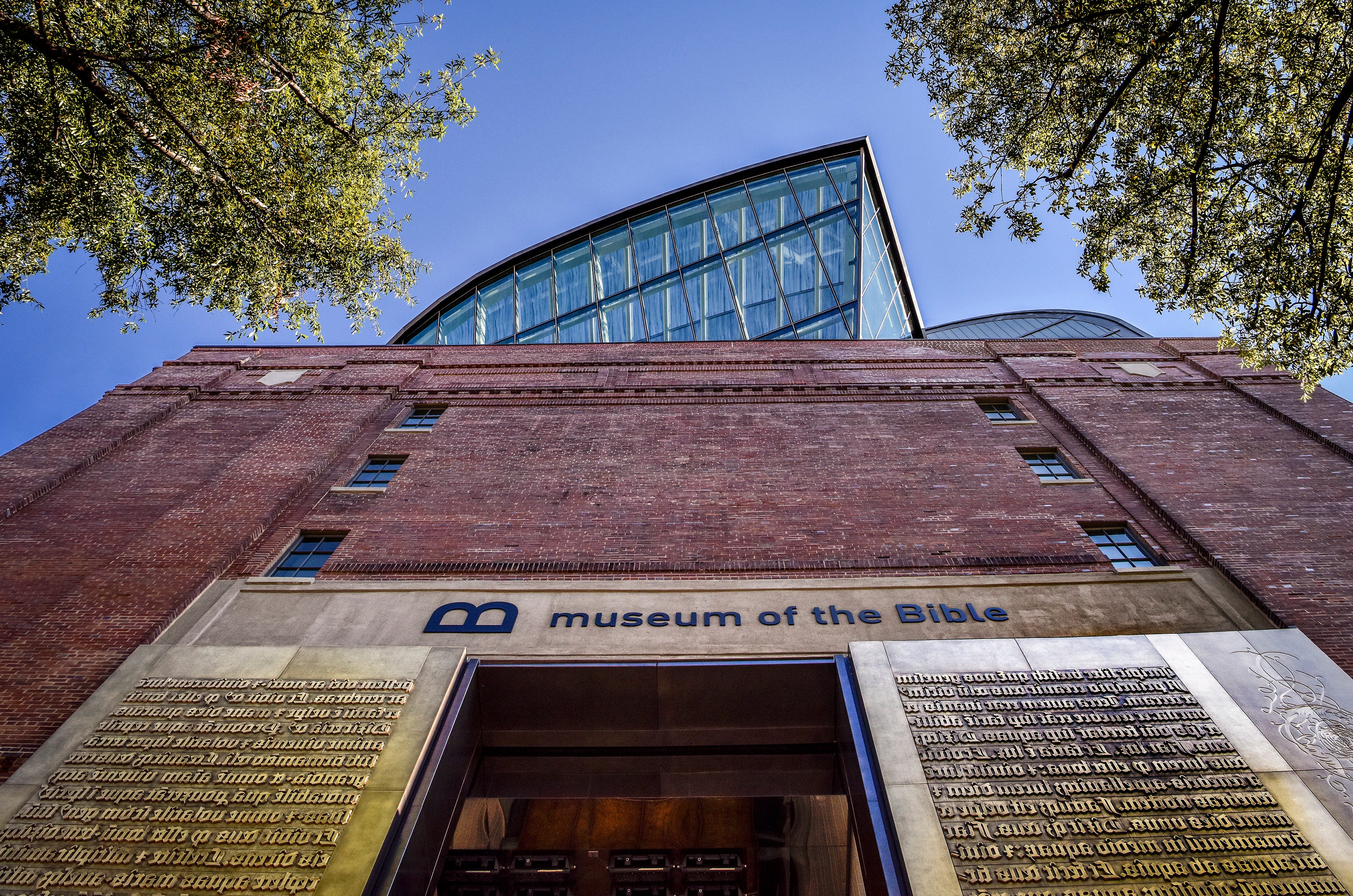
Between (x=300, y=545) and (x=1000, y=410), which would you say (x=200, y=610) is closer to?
(x=300, y=545)

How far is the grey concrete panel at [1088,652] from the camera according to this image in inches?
333

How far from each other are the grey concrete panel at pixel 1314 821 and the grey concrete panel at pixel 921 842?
136 inches

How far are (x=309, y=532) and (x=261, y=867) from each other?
7.02m

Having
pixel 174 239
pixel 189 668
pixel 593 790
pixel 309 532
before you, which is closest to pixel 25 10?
pixel 174 239

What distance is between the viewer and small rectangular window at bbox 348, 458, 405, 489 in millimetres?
13938

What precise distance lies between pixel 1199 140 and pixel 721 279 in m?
18.0

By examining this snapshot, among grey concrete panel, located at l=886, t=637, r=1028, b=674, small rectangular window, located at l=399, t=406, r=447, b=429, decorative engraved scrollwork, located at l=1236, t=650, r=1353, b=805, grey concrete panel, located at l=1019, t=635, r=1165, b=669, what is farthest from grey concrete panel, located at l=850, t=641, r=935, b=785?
small rectangular window, located at l=399, t=406, r=447, b=429

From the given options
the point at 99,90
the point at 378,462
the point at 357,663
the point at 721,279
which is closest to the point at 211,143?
the point at 99,90

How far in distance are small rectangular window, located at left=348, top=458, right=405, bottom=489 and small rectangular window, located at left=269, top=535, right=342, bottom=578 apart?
4.55ft

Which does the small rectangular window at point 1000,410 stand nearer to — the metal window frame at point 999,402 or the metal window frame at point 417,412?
the metal window frame at point 999,402

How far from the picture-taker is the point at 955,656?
8562 millimetres

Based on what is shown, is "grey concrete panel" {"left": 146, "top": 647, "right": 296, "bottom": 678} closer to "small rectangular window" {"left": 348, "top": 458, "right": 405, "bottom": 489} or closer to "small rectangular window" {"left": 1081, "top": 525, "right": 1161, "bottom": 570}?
"small rectangular window" {"left": 348, "top": 458, "right": 405, "bottom": 489}

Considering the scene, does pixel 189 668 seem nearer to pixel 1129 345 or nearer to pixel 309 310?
pixel 309 310

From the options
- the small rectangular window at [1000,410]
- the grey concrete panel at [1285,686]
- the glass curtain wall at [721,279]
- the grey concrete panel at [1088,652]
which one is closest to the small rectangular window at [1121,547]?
the grey concrete panel at [1285,686]
